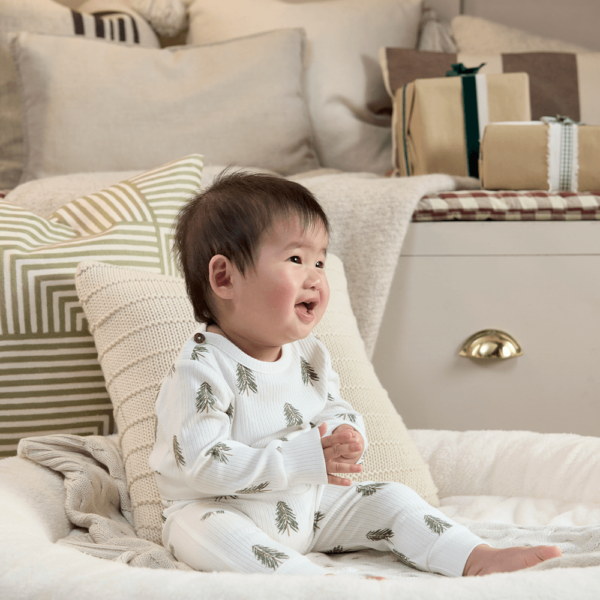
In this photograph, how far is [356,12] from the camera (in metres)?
1.60

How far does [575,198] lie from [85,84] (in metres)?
0.98

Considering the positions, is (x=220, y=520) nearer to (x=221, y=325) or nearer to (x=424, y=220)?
(x=221, y=325)

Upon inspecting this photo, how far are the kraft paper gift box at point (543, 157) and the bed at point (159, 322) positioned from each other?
0.23 feet

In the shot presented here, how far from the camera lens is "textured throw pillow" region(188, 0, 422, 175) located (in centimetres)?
156

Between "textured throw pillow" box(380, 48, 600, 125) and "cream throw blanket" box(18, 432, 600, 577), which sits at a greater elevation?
"textured throw pillow" box(380, 48, 600, 125)

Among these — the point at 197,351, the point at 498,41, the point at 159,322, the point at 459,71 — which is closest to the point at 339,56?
the point at 459,71

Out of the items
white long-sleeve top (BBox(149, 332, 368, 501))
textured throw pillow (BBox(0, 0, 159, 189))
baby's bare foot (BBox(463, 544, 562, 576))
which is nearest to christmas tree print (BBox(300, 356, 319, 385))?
white long-sleeve top (BBox(149, 332, 368, 501))

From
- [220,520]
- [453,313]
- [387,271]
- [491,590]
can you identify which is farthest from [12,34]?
[491,590]

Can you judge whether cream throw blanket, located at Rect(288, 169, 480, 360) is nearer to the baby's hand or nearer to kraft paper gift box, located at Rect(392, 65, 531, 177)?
kraft paper gift box, located at Rect(392, 65, 531, 177)

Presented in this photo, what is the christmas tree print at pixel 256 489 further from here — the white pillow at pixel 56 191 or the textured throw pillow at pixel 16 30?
the textured throw pillow at pixel 16 30

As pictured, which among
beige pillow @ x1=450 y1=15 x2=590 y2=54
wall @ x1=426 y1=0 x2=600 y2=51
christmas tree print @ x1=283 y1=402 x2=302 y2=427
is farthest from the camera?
wall @ x1=426 y1=0 x2=600 y2=51

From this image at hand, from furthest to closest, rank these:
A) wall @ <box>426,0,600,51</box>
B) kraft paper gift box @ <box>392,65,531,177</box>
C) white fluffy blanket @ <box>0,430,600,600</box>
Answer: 1. wall @ <box>426,0,600,51</box>
2. kraft paper gift box @ <box>392,65,531,177</box>
3. white fluffy blanket @ <box>0,430,600,600</box>

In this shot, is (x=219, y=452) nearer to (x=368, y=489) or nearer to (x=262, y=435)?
(x=262, y=435)

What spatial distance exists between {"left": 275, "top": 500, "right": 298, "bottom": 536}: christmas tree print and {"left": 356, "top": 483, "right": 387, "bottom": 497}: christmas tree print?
8cm
